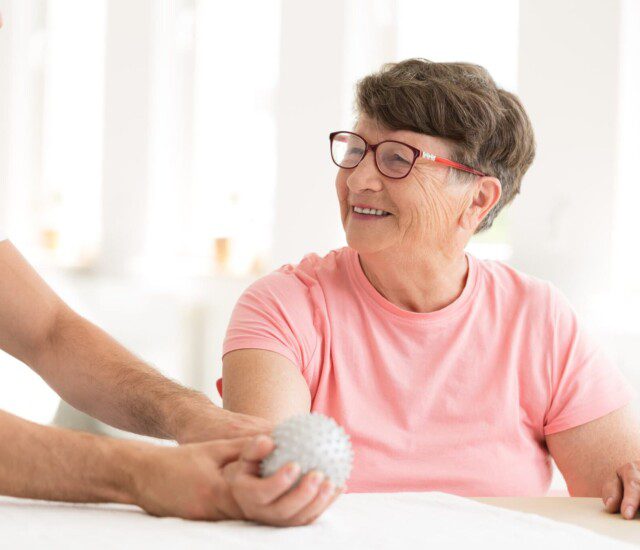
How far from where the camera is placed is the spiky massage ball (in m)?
1.07

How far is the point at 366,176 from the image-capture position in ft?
6.59

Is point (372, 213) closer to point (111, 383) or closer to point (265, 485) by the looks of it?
point (111, 383)

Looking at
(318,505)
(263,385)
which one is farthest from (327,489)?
(263,385)

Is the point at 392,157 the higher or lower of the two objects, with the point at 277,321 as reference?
higher

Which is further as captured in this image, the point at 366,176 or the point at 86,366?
the point at 366,176

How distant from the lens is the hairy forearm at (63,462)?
1.12 m

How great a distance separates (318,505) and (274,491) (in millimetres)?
59

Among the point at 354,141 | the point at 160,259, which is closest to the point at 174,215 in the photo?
the point at 160,259

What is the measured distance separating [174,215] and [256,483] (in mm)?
4472

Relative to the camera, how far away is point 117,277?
5508 mm

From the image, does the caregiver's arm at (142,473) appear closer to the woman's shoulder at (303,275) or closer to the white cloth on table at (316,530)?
the white cloth on table at (316,530)

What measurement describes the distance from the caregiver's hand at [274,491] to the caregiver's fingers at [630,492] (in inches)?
22.2

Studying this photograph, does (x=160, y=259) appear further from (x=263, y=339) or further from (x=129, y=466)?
(x=129, y=466)

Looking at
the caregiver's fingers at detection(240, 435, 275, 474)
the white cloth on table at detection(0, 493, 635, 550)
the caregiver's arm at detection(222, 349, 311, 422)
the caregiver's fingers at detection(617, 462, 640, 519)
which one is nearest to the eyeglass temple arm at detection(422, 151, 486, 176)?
the caregiver's arm at detection(222, 349, 311, 422)
